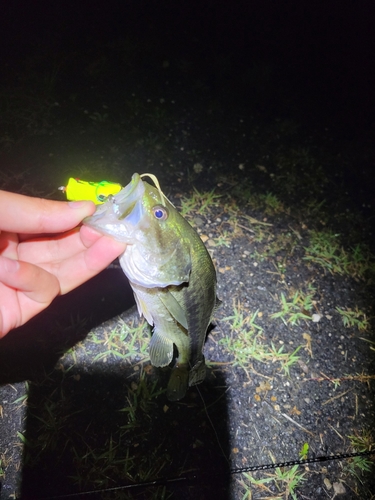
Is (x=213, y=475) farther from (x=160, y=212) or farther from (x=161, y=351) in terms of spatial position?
(x=160, y=212)

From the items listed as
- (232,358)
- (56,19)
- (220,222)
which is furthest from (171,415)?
(56,19)

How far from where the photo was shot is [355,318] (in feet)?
11.8

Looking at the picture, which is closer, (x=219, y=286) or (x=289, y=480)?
(x=289, y=480)

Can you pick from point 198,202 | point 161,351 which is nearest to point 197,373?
point 161,351

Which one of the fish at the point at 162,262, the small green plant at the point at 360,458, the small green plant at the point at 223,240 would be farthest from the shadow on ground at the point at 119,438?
the small green plant at the point at 223,240

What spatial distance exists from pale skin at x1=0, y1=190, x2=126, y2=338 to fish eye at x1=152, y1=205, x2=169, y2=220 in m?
0.26

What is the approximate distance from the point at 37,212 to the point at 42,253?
540 millimetres

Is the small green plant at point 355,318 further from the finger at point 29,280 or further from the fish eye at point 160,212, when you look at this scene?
the finger at point 29,280

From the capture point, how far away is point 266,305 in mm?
3480

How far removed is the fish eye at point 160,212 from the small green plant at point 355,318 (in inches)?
94.0

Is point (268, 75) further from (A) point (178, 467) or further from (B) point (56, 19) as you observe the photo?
(A) point (178, 467)

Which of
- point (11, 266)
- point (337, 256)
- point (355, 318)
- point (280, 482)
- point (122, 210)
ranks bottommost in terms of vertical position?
point (280, 482)

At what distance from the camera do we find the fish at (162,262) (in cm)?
198

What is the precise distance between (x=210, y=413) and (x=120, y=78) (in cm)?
394
